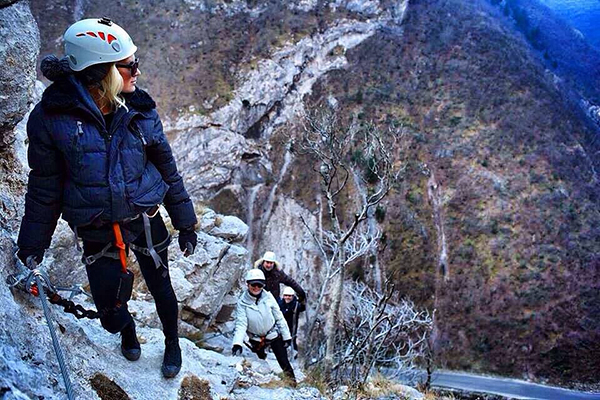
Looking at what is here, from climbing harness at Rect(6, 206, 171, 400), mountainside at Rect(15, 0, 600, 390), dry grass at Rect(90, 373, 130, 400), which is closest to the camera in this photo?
climbing harness at Rect(6, 206, 171, 400)

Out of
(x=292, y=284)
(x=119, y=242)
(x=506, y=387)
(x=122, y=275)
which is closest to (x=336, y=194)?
(x=292, y=284)

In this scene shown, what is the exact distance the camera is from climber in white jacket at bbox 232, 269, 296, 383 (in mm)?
4809

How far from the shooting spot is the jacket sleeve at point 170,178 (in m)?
2.75

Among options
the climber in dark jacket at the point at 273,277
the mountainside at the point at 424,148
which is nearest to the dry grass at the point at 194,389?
the climber in dark jacket at the point at 273,277

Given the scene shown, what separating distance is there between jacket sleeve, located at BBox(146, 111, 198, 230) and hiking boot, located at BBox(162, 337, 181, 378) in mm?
990

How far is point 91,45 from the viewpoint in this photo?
2375 millimetres

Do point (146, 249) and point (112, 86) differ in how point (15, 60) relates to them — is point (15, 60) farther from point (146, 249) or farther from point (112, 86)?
point (146, 249)

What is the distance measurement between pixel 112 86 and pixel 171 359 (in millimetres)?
2061

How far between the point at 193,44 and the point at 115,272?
43349 millimetres

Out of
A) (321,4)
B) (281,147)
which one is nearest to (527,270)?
(281,147)

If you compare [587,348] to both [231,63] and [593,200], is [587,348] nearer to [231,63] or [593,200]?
[593,200]

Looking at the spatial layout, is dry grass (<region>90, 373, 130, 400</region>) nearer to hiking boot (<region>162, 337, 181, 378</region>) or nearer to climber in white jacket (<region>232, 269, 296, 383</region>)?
hiking boot (<region>162, 337, 181, 378</region>)

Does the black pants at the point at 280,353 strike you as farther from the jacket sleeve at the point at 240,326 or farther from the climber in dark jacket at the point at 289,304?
the climber in dark jacket at the point at 289,304

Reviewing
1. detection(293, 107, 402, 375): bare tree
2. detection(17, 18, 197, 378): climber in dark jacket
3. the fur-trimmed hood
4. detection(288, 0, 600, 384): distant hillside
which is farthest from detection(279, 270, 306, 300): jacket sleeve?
detection(288, 0, 600, 384): distant hillside
